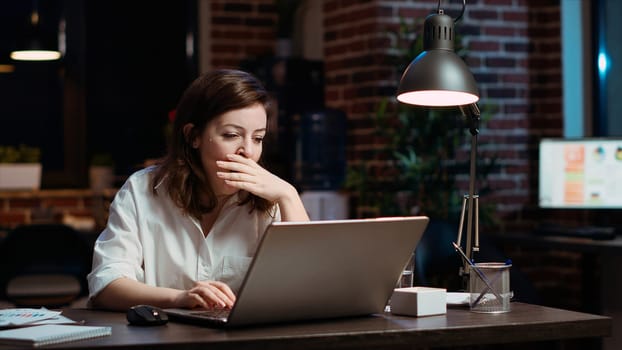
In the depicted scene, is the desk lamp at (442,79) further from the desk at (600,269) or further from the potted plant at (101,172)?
the potted plant at (101,172)

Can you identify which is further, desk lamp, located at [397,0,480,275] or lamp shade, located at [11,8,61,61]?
lamp shade, located at [11,8,61,61]

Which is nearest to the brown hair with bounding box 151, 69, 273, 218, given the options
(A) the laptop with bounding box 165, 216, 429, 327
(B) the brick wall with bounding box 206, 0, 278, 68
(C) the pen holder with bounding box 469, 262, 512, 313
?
(A) the laptop with bounding box 165, 216, 429, 327

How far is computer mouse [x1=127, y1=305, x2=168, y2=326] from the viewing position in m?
1.76

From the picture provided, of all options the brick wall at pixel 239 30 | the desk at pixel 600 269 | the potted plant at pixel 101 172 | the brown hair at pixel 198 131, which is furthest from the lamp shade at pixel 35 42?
the brown hair at pixel 198 131

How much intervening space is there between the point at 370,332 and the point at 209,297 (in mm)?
381

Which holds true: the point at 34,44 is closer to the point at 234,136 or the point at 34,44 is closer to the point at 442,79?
the point at 234,136

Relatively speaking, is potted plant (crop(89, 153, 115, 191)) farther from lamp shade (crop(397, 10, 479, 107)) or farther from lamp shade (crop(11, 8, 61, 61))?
lamp shade (crop(397, 10, 479, 107))

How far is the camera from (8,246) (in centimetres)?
397

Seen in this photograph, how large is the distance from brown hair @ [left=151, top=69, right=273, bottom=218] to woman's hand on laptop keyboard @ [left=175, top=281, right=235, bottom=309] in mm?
381

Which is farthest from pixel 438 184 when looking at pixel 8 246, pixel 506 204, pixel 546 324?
pixel 546 324

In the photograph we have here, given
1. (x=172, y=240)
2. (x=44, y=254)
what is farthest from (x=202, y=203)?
(x=44, y=254)

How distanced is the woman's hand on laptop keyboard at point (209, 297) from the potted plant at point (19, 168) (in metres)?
3.61

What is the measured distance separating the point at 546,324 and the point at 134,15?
4.57 meters

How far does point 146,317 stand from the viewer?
176 cm
